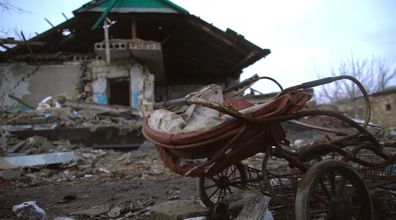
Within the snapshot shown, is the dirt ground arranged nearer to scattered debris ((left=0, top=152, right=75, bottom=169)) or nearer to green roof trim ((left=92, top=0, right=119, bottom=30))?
scattered debris ((left=0, top=152, right=75, bottom=169))

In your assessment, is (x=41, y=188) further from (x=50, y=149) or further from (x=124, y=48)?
(x=124, y=48)

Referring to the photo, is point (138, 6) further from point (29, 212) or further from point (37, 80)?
point (29, 212)

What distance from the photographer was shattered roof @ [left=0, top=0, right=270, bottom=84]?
43.1ft

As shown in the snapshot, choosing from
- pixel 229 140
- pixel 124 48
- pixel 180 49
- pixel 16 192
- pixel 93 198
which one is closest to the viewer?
pixel 229 140

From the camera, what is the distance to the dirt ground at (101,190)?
430 cm

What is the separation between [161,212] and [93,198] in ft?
6.83

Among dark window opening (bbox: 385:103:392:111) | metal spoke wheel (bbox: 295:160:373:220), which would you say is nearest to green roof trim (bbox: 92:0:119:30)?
metal spoke wheel (bbox: 295:160:373:220)

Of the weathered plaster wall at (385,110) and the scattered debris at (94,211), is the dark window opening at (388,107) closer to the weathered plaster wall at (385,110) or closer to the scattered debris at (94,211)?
the weathered plaster wall at (385,110)

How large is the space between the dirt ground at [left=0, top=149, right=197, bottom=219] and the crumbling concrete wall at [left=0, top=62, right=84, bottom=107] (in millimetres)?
6005

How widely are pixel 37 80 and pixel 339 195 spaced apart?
41.5 feet

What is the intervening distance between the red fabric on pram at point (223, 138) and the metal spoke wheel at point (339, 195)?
0.40 m

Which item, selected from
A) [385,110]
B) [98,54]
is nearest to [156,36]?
[98,54]

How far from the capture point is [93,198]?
4980mm

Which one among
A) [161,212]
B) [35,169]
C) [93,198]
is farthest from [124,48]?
[161,212]
